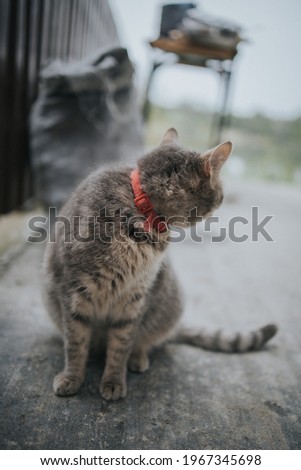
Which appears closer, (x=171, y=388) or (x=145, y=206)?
(x=145, y=206)

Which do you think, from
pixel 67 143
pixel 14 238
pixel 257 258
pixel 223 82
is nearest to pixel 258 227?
pixel 257 258

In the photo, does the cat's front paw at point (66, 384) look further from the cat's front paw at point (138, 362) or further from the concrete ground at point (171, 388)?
the cat's front paw at point (138, 362)

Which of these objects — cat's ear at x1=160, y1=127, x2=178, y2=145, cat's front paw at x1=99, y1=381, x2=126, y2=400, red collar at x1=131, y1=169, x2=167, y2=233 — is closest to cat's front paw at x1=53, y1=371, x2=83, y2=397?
cat's front paw at x1=99, y1=381, x2=126, y2=400

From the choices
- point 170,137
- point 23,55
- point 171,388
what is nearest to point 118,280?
point 171,388

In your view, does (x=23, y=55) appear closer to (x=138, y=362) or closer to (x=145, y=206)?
(x=145, y=206)

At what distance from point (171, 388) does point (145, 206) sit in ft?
2.83

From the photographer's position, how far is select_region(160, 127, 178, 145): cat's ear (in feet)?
5.95

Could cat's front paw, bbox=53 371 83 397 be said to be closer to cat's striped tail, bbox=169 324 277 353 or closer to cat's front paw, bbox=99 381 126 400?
cat's front paw, bbox=99 381 126 400

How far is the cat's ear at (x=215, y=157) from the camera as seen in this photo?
151cm

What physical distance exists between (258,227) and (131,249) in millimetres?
3022

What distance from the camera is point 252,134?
19.8 feet

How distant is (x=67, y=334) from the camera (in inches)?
61.8

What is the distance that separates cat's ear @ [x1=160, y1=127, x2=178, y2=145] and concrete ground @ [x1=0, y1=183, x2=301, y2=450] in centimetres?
115

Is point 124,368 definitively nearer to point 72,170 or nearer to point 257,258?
point 72,170
